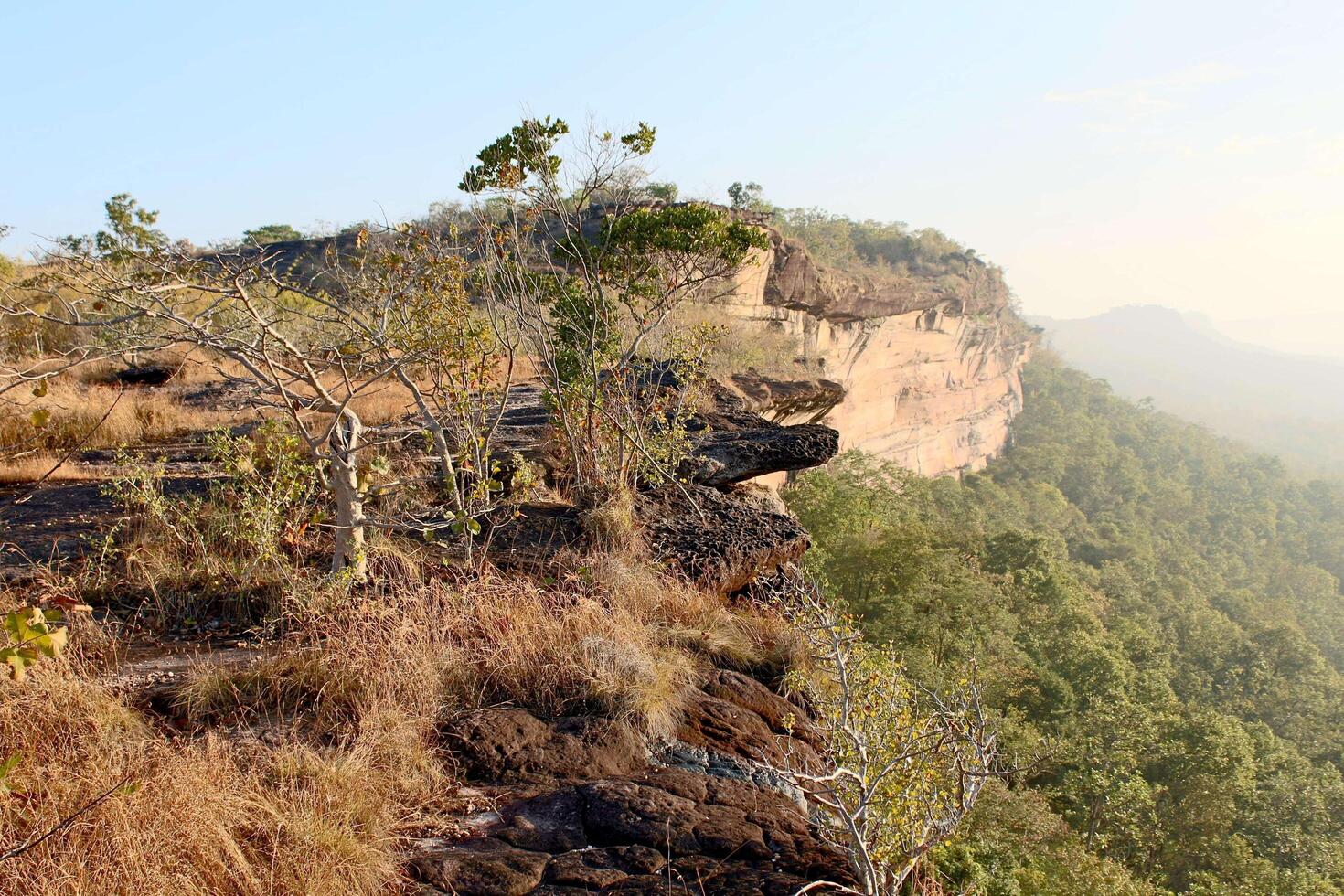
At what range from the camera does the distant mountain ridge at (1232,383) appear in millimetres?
98000

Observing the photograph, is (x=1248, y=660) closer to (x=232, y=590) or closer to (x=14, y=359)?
(x=232, y=590)

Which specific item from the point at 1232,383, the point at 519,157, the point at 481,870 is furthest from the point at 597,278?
the point at 1232,383

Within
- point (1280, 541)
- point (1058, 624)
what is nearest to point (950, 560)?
point (1058, 624)

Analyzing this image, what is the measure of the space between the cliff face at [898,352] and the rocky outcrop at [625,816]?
8732 millimetres

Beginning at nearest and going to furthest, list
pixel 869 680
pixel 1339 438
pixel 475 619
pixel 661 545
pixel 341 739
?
pixel 341 739
pixel 869 680
pixel 475 619
pixel 661 545
pixel 1339 438

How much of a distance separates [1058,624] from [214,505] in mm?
17434

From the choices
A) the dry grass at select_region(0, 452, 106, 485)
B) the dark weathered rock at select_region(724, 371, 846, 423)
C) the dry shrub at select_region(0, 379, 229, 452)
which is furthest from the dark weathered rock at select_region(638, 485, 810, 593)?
the dark weathered rock at select_region(724, 371, 846, 423)

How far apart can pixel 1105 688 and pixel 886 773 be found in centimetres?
1407

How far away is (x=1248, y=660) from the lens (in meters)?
19.8

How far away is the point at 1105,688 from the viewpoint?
46.2ft

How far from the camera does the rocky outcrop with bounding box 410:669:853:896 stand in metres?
2.22

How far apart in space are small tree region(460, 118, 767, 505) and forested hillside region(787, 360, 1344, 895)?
290 cm

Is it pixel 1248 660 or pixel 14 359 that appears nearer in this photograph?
pixel 14 359

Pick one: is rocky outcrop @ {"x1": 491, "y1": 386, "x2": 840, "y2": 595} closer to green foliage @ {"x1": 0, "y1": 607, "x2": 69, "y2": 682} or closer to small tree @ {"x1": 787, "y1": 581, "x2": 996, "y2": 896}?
small tree @ {"x1": 787, "y1": 581, "x2": 996, "y2": 896}
